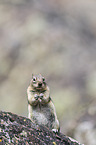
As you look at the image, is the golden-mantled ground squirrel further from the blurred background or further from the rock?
the blurred background

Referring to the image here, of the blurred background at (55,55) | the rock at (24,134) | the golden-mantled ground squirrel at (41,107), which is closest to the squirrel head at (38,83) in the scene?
the golden-mantled ground squirrel at (41,107)

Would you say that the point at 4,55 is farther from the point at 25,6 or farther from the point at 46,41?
the point at 25,6

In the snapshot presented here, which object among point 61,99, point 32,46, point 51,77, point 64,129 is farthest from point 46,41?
point 64,129

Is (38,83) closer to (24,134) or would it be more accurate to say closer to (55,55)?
(24,134)

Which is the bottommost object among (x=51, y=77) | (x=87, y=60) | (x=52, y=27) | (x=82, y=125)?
(x=82, y=125)

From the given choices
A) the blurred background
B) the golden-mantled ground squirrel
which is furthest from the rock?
the blurred background

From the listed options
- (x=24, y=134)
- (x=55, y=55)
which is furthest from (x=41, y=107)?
(x=55, y=55)

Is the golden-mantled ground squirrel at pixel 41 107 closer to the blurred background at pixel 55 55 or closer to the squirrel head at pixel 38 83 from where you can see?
the squirrel head at pixel 38 83
